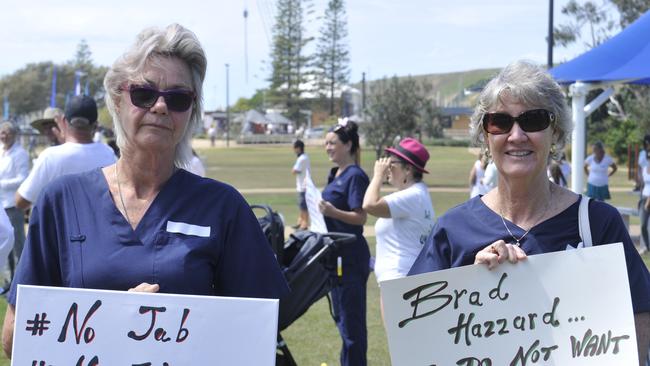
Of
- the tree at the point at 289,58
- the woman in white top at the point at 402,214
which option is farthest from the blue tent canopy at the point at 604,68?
the tree at the point at 289,58

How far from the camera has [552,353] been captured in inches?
101

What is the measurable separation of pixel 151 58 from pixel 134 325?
81 centimetres

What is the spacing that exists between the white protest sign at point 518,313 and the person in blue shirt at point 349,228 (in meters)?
3.43

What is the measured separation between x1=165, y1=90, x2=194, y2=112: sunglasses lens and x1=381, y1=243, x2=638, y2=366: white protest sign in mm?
834

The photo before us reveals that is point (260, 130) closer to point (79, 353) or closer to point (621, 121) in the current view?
point (621, 121)

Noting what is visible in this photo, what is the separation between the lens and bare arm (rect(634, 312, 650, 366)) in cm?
259

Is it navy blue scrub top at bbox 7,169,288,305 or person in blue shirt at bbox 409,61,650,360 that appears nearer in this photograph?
navy blue scrub top at bbox 7,169,288,305

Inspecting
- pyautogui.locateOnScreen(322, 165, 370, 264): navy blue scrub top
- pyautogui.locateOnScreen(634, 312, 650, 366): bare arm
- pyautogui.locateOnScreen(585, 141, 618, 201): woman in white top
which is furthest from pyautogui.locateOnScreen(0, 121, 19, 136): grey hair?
pyautogui.locateOnScreen(585, 141, 618, 201): woman in white top

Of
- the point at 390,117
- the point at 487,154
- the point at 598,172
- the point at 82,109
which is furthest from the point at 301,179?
the point at 390,117

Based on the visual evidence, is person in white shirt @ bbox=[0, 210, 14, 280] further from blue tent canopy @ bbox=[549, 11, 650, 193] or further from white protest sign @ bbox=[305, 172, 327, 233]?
blue tent canopy @ bbox=[549, 11, 650, 193]

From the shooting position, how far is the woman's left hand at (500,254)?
259 centimetres

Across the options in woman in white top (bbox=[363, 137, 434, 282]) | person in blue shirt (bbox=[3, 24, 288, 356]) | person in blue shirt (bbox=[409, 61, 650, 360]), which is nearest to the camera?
person in blue shirt (bbox=[3, 24, 288, 356])

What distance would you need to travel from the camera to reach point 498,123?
2734mm

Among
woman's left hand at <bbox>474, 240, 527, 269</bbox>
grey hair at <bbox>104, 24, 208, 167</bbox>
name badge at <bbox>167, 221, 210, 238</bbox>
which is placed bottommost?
woman's left hand at <bbox>474, 240, 527, 269</bbox>
